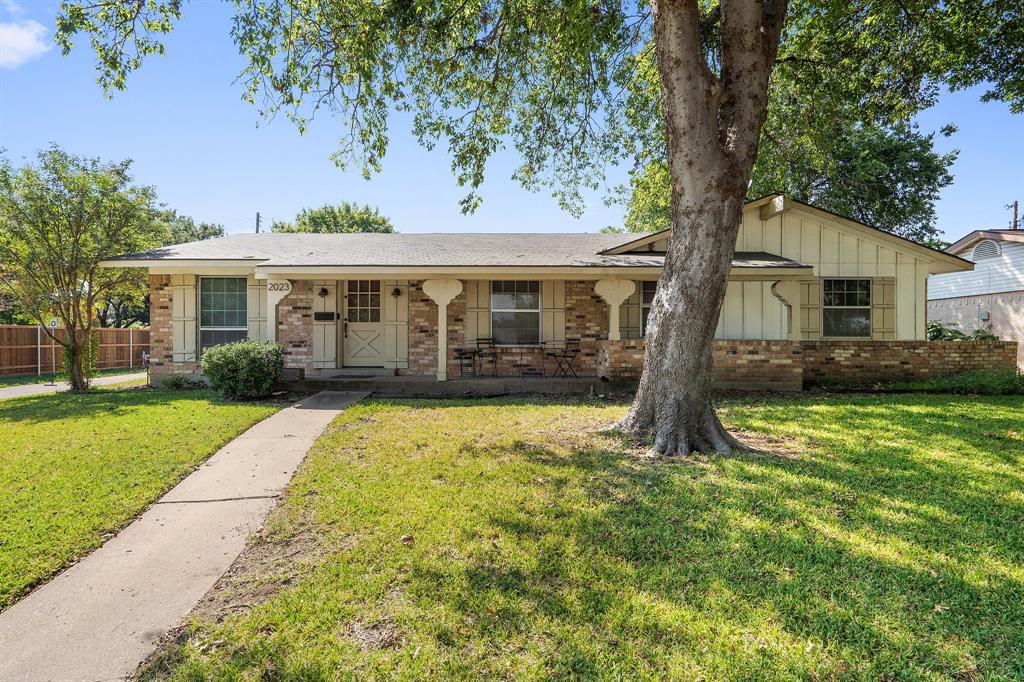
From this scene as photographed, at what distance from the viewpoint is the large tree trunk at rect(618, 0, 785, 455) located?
5141mm

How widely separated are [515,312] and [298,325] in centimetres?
495

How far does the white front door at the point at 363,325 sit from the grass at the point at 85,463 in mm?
3243

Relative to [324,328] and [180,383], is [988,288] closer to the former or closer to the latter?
[324,328]

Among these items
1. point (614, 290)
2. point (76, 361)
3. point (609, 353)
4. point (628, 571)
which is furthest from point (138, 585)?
point (76, 361)

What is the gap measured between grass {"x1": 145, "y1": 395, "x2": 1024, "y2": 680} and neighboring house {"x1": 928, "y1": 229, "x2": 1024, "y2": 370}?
12996 mm

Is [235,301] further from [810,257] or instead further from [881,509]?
[810,257]

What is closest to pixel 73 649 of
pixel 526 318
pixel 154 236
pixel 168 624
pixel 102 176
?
pixel 168 624

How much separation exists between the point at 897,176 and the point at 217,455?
24.5m

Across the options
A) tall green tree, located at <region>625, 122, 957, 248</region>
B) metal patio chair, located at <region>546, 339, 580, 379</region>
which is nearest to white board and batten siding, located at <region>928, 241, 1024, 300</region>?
tall green tree, located at <region>625, 122, 957, 248</region>

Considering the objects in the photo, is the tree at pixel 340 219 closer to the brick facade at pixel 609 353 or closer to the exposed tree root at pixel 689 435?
the brick facade at pixel 609 353

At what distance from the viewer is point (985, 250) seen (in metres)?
15.4

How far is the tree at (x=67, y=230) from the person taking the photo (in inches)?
380

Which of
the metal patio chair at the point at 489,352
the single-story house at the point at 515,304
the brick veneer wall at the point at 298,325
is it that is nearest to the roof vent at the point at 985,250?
the single-story house at the point at 515,304

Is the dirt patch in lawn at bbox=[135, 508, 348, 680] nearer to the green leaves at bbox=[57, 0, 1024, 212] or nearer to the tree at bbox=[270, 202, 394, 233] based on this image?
the green leaves at bbox=[57, 0, 1024, 212]
